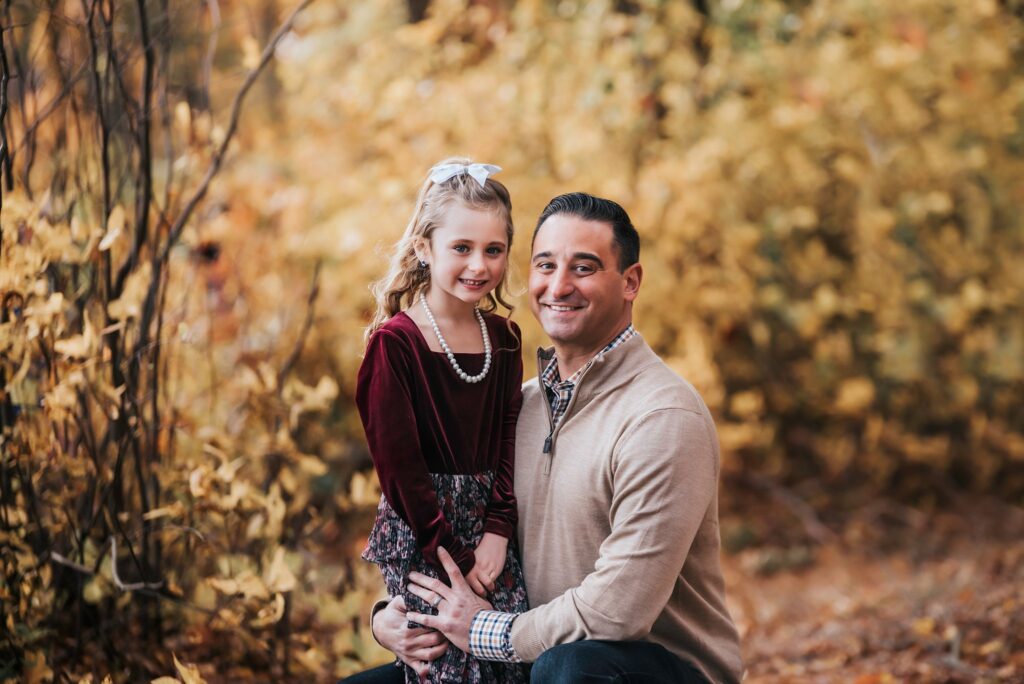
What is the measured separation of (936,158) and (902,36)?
0.69 m

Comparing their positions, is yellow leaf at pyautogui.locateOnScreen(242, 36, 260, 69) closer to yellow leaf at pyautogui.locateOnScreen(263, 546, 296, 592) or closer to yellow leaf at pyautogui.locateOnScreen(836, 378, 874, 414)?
yellow leaf at pyautogui.locateOnScreen(263, 546, 296, 592)

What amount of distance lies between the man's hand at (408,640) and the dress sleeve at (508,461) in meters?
0.26

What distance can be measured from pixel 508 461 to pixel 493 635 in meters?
0.41

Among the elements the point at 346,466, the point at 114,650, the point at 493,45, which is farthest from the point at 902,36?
the point at 114,650

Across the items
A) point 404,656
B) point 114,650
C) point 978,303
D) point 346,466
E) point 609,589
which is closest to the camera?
point 609,589

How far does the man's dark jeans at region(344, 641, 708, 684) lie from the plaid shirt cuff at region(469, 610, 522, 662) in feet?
0.23

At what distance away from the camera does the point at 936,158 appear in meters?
5.47

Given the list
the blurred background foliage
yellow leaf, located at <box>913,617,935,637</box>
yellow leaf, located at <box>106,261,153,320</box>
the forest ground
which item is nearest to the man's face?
yellow leaf, located at <box>106,261,153,320</box>

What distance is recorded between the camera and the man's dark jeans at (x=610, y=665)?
2115 millimetres

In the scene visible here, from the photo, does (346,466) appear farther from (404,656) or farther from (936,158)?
(404,656)

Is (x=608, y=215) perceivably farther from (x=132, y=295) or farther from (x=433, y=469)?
(x=132, y=295)

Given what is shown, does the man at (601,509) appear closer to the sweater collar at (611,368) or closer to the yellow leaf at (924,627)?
the sweater collar at (611,368)

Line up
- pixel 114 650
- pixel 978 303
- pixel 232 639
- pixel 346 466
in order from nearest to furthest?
1. pixel 114 650
2. pixel 232 639
3. pixel 978 303
4. pixel 346 466

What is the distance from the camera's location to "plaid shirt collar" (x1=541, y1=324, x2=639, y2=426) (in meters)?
2.42
